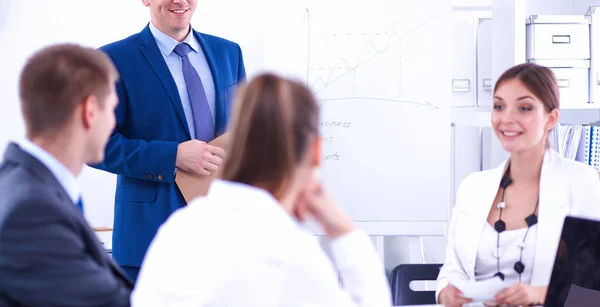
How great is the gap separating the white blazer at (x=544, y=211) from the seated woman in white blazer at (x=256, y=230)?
3.88ft

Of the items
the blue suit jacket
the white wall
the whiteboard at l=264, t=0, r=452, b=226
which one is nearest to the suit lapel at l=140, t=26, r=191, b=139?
the blue suit jacket

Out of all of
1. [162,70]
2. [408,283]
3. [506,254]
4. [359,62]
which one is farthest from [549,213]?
[162,70]

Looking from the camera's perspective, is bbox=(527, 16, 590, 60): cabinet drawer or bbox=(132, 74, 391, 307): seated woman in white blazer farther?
bbox=(527, 16, 590, 60): cabinet drawer

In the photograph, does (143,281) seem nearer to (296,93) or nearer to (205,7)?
(296,93)

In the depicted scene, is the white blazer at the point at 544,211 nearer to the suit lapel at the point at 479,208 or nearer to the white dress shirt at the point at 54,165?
the suit lapel at the point at 479,208

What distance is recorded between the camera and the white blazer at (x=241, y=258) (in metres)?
1.11

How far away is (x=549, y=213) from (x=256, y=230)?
1414 mm

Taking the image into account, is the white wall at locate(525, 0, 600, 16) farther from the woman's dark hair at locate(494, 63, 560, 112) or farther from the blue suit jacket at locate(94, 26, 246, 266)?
the blue suit jacket at locate(94, 26, 246, 266)

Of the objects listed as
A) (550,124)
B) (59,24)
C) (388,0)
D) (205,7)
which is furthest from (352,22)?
(59,24)

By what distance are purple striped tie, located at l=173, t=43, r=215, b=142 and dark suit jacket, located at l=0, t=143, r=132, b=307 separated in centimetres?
128

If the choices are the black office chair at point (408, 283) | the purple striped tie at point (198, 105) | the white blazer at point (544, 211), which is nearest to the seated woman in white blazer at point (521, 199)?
the white blazer at point (544, 211)

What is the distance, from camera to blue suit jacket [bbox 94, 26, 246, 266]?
2488 mm

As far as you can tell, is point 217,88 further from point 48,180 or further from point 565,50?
point 565,50

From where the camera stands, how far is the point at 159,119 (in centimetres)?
257
